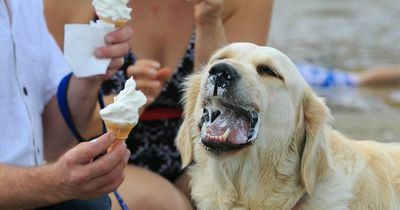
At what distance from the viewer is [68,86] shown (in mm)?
3609

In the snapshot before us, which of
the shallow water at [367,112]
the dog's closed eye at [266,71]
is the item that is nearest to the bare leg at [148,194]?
the dog's closed eye at [266,71]

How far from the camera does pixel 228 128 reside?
3.04m

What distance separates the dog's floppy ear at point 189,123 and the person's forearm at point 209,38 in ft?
1.30

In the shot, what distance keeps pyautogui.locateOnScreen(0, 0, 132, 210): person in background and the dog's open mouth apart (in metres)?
0.31

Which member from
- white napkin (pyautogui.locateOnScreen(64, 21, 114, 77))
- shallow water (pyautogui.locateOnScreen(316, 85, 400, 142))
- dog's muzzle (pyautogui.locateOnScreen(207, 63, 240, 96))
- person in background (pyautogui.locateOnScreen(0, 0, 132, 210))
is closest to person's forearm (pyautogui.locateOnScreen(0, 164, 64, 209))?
person in background (pyautogui.locateOnScreen(0, 0, 132, 210))

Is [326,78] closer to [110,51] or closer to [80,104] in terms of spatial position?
[80,104]

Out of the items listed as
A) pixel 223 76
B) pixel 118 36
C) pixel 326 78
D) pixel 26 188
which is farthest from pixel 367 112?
pixel 26 188

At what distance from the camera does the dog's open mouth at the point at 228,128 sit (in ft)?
9.96

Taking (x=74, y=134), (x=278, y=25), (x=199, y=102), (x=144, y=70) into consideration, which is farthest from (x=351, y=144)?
(x=278, y=25)

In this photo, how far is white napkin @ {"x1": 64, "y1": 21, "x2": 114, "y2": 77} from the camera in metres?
3.38

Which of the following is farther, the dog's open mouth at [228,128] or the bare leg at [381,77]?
the bare leg at [381,77]

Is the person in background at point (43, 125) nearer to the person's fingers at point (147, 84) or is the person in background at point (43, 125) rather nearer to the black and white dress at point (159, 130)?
the person's fingers at point (147, 84)

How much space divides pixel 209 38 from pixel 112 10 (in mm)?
653

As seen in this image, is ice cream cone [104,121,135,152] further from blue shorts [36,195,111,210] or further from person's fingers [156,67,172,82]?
person's fingers [156,67,172,82]
